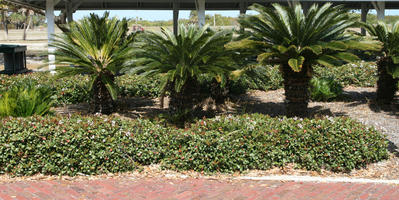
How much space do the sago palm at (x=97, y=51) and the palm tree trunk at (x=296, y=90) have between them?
3166mm

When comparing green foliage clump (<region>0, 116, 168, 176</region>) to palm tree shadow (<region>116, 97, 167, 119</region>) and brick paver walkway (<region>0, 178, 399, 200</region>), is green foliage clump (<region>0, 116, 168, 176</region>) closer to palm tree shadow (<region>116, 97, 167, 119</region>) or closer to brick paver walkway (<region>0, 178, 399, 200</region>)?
brick paver walkway (<region>0, 178, 399, 200</region>)

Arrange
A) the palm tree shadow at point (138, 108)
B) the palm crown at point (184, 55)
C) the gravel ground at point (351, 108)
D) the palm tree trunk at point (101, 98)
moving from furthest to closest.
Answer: the palm tree shadow at point (138, 108) < the palm tree trunk at point (101, 98) < the gravel ground at point (351, 108) < the palm crown at point (184, 55)

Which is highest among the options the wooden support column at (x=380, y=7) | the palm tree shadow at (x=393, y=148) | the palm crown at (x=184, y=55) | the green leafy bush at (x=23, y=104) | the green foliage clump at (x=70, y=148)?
the wooden support column at (x=380, y=7)

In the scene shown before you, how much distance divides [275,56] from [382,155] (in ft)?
8.40

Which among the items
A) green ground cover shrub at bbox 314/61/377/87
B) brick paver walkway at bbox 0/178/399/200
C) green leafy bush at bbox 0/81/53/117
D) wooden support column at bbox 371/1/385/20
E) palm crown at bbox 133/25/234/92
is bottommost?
brick paver walkway at bbox 0/178/399/200

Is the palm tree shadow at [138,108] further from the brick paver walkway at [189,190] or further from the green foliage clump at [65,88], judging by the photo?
the brick paver walkway at [189,190]

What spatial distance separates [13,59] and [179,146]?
1245 cm

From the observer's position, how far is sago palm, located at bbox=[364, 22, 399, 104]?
8.41 metres

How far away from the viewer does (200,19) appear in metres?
14.1

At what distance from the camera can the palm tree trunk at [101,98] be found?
26.0 feet

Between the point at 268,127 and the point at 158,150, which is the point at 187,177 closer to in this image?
the point at 158,150

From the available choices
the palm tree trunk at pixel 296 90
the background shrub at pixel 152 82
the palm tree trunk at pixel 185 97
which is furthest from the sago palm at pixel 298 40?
the palm tree trunk at pixel 185 97

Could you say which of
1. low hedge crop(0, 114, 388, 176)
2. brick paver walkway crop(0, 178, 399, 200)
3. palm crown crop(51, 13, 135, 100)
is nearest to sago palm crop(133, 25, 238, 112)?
palm crown crop(51, 13, 135, 100)

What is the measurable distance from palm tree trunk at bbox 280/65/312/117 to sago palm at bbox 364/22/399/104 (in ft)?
6.78
